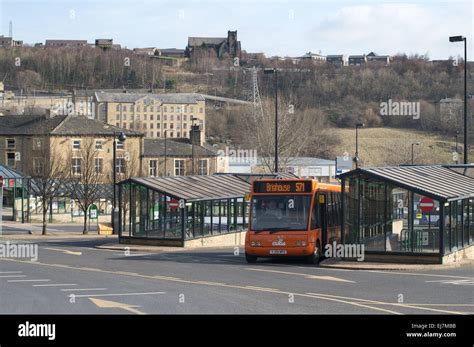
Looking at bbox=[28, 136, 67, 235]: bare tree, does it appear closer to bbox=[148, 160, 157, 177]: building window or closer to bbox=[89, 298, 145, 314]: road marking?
bbox=[148, 160, 157, 177]: building window

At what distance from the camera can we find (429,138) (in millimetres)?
120938

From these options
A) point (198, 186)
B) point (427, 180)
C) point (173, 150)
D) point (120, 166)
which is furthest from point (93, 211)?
point (173, 150)

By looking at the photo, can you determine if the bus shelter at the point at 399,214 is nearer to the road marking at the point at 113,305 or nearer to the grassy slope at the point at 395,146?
the road marking at the point at 113,305

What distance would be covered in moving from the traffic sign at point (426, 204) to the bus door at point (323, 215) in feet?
11.1

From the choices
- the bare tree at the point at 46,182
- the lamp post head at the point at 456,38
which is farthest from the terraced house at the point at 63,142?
the lamp post head at the point at 456,38

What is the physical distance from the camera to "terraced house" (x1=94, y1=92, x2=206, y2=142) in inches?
5856

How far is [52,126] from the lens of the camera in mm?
89375

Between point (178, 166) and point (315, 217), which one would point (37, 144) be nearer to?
point (178, 166)

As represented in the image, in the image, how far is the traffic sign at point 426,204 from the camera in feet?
97.0
